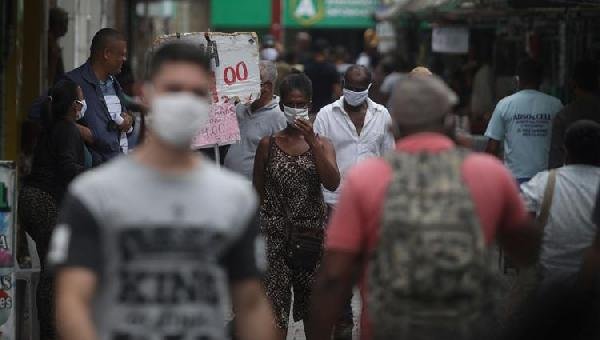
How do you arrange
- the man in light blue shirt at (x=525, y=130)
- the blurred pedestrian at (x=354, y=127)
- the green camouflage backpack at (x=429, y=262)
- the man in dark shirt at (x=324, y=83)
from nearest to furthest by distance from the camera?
the green camouflage backpack at (x=429, y=262) < the blurred pedestrian at (x=354, y=127) < the man in light blue shirt at (x=525, y=130) < the man in dark shirt at (x=324, y=83)

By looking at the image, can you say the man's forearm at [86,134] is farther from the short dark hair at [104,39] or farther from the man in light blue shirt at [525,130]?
the man in light blue shirt at [525,130]

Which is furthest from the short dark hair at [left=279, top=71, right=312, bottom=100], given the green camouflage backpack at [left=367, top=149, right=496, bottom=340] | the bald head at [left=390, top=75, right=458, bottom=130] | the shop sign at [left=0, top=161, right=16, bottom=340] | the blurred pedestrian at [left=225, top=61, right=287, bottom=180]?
the green camouflage backpack at [left=367, top=149, right=496, bottom=340]

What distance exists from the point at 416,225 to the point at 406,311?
0.30m

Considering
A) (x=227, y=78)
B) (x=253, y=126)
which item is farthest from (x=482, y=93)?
(x=227, y=78)

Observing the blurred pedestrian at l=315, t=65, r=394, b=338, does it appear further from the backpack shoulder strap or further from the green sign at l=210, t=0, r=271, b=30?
the green sign at l=210, t=0, r=271, b=30

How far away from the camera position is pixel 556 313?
595 centimetres

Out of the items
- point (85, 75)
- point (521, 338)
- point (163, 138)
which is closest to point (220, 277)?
point (163, 138)

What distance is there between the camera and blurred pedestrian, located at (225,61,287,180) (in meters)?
10.6

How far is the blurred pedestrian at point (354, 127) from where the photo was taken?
1012 centimetres

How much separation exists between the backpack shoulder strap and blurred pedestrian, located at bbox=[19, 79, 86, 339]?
2.99 m

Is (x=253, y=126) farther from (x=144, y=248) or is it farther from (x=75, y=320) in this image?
(x=75, y=320)

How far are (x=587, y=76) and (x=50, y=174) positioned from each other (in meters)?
3.95

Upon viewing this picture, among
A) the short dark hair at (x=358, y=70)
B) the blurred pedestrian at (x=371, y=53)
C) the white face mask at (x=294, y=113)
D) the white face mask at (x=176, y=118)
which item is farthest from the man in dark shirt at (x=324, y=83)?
the white face mask at (x=176, y=118)

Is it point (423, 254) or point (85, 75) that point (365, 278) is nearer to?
point (423, 254)
